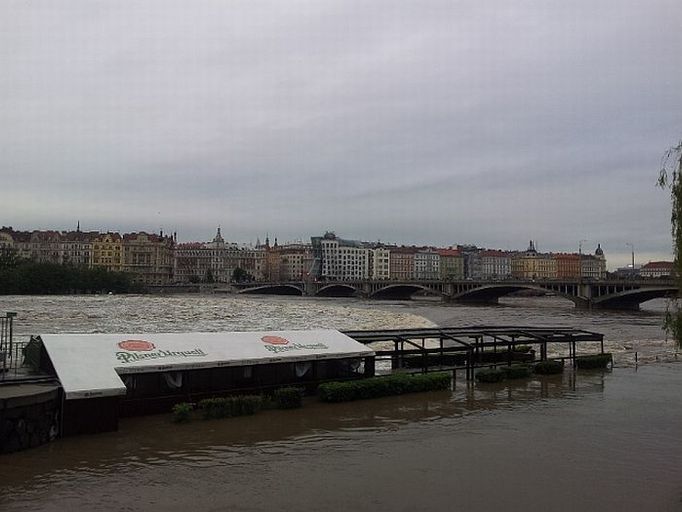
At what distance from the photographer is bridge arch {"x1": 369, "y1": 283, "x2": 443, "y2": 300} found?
440ft

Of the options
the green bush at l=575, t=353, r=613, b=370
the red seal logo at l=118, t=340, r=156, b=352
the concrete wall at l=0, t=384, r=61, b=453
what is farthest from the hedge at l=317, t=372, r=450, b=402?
the green bush at l=575, t=353, r=613, b=370

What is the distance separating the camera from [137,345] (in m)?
20.5

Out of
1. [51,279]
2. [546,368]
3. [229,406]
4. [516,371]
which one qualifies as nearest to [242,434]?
[229,406]

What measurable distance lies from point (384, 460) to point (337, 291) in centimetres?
15256

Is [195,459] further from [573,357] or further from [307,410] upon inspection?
[573,357]

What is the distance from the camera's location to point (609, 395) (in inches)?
1070

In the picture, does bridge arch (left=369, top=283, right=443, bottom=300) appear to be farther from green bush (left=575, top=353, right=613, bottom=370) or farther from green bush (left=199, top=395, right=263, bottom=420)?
green bush (left=199, top=395, right=263, bottom=420)

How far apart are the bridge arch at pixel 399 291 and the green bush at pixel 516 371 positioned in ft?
325

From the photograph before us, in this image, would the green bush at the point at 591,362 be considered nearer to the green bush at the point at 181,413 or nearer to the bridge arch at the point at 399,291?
the green bush at the point at 181,413

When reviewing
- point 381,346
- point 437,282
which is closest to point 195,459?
point 381,346

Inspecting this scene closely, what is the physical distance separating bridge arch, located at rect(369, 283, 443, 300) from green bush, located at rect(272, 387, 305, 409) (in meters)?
110

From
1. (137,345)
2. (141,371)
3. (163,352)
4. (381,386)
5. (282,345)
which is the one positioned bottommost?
(381,386)

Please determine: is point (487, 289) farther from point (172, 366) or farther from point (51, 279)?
point (172, 366)

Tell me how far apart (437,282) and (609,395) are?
104 m
